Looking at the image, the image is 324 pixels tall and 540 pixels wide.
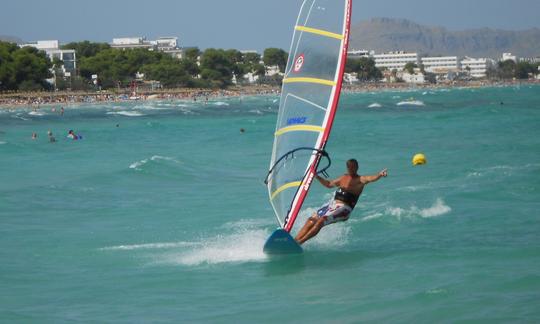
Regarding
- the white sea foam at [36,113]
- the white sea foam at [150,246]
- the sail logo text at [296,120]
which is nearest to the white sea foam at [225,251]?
the white sea foam at [150,246]

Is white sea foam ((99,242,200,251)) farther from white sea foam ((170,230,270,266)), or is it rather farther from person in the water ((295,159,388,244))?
person in the water ((295,159,388,244))

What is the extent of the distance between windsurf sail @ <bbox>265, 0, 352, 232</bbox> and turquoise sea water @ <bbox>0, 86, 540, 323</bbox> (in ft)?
3.27

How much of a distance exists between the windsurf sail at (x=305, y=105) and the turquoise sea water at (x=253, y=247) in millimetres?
998

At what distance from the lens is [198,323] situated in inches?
393

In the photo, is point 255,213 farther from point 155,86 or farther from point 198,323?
point 155,86

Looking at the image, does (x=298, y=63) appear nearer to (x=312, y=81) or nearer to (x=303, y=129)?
(x=312, y=81)

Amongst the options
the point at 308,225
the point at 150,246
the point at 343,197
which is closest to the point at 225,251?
the point at 150,246

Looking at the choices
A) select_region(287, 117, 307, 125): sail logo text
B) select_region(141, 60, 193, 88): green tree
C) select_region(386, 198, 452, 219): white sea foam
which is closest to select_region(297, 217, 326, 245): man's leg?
select_region(287, 117, 307, 125): sail logo text

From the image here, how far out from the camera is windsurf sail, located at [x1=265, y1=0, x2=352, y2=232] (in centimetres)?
1198

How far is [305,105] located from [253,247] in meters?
2.43

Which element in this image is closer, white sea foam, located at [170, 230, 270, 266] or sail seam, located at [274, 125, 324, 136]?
sail seam, located at [274, 125, 324, 136]

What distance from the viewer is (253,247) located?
44.5 ft

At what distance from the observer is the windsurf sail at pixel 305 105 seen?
1198 cm

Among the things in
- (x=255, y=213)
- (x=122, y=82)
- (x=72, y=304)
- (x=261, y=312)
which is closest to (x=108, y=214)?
(x=255, y=213)
